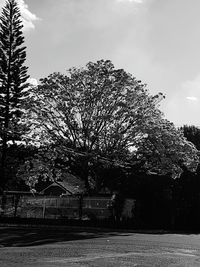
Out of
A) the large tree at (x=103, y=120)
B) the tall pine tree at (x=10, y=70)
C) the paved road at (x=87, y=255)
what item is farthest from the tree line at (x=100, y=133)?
the paved road at (x=87, y=255)

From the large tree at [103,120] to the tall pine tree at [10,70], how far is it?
5.96m

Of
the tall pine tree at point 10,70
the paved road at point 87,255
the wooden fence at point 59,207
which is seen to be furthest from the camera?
the tall pine tree at point 10,70

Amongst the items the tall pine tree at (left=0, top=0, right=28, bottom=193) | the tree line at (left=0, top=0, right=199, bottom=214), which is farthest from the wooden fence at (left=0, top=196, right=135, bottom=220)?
the tall pine tree at (left=0, top=0, right=28, bottom=193)

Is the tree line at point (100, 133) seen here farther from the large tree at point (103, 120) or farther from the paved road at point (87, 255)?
the paved road at point (87, 255)

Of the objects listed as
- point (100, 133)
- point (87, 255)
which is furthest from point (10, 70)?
point (87, 255)

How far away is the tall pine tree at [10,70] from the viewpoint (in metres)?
35.8

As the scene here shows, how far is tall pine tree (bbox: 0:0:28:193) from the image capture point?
118 feet

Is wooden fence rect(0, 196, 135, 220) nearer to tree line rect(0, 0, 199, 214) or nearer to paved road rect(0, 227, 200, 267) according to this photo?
tree line rect(0, 0, 199, 214)

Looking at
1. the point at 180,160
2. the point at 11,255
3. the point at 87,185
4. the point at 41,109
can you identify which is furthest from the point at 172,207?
the point at 11,255

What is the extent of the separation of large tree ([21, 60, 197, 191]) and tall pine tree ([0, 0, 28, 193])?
5964 millimetres

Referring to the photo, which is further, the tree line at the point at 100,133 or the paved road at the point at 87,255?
the tree line at the point at 100,133

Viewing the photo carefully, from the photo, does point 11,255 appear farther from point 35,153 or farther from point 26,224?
point 35,153

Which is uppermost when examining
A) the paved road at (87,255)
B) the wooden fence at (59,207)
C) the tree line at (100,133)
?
the tree line at (100,133)

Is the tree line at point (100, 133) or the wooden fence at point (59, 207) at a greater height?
the tree line at point (100, 133)
